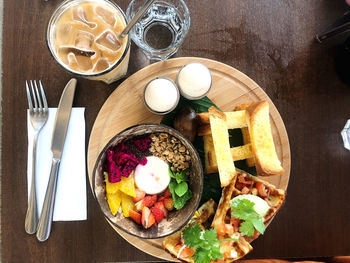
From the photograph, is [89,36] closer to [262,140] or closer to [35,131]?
[35,131]

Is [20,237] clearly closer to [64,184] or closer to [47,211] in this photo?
[47,211]

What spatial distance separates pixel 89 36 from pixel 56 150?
52 centimetres

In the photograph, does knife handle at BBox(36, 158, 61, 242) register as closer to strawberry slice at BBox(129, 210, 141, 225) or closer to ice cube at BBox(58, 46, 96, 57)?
strawberry slice at BBox(129, 210, 141, 225)

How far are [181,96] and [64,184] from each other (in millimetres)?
660

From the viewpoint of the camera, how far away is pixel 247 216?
131cm

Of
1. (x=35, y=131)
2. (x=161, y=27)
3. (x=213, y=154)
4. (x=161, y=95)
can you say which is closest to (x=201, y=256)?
(x=213, y=154)

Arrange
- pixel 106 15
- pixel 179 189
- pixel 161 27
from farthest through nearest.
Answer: pixel 161 27, pixel 179 189, pixel 106 15

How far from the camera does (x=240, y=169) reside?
4.85 feet

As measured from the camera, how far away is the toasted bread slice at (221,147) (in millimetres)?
1311

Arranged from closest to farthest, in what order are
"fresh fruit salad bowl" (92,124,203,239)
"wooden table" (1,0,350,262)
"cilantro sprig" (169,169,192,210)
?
"fresh fruit salad bowl" (92,124,203,239), "cilantro sprig" (169,169,192,210), "wooden table" (1,0,350,262)

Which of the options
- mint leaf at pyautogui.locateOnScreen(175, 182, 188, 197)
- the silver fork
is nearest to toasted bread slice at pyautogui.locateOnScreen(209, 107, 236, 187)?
mint leaf at pyautogui.locateOnScreen(175, 182, 188, 197)

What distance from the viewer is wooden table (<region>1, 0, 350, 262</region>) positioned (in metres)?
1.48

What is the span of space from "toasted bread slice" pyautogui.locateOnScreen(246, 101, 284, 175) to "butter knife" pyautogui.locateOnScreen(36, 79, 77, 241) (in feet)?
2.62

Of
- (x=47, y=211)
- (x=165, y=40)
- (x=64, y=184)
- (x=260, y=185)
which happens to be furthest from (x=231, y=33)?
(x=47, y=211)
